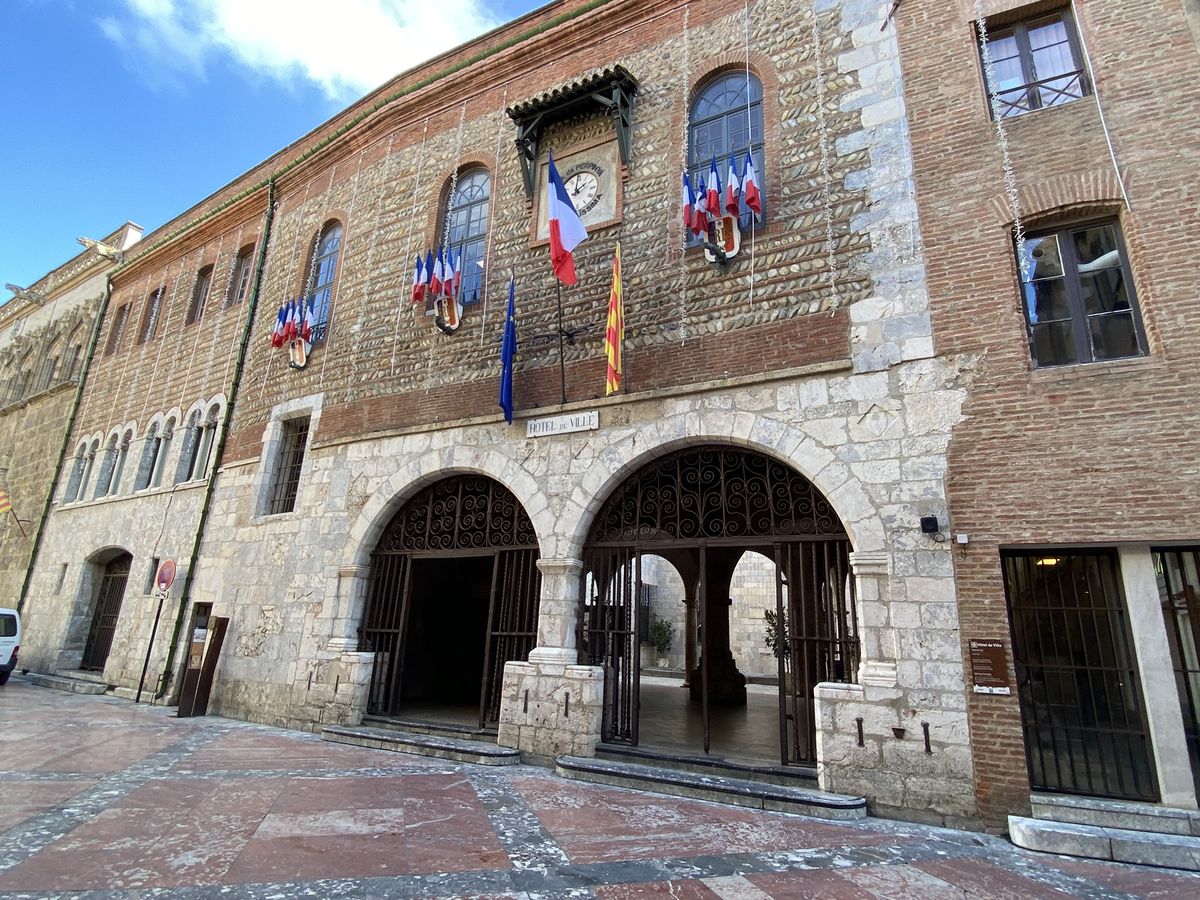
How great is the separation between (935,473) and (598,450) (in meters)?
3.59

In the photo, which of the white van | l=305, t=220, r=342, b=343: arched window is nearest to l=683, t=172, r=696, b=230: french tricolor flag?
l=305, t=220, r=342, b=343: arched window

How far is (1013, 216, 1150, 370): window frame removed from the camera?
18.8ft

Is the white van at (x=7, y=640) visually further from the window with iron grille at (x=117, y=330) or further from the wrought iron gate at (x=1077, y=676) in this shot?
the wrought iron gate at (x=1077, y=676)

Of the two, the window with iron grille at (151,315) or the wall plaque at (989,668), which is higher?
the window with iron grille at (151,315)

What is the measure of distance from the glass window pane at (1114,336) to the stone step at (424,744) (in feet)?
23.4

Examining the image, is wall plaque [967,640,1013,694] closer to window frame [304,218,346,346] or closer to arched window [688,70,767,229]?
arched window [688,70,767,229]

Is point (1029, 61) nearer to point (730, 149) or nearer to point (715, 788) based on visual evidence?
point (730, 149)

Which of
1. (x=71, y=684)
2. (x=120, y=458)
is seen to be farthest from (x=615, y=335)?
(x=120, y=458)

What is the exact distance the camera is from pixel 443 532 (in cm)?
910

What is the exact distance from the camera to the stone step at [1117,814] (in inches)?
183

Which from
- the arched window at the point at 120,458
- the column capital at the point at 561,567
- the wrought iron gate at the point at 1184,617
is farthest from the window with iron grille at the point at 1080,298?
the arched window at the point at 120,458

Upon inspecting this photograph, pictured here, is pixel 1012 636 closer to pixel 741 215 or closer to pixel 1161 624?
pixel 1161 624

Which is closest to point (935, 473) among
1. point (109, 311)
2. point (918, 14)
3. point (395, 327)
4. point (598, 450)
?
point (598, 450)

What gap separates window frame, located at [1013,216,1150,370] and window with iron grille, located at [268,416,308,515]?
10429mm
